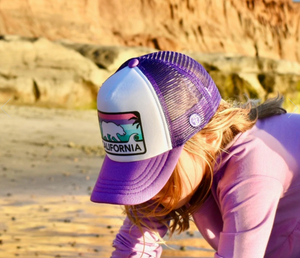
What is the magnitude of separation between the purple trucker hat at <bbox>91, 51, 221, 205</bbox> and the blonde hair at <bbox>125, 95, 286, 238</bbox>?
0.06 meters

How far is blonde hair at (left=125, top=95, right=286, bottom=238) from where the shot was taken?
4.70 feet

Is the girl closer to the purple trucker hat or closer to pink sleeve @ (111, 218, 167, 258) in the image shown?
the purple trucker hat

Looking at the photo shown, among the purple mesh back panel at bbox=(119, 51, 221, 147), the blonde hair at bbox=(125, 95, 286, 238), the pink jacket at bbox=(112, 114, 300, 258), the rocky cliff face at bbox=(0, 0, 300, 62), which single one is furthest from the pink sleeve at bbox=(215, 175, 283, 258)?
the rocky cliff face at bbox=(0, 0, 300, 62)

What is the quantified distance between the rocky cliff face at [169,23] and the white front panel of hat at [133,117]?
1411 centimetres

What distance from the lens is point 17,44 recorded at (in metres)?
9.74

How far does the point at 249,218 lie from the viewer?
134cm

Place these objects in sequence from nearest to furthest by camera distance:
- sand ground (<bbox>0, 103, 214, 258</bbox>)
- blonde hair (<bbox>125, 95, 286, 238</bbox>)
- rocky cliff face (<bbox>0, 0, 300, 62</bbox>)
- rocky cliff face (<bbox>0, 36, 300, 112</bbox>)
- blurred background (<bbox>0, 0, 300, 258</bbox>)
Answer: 1. blonde hair (<bbox>125, 95, 286, 238</bbox>)
2. sand ground (<bbox>0, 103, 214, 258</bbox>)
3. blurred background (<bbox>0, 0, 300, 258</bbox>)
4. rocky cliff face (<bbox>0, 36, 300, 112</bbox>)
5. rocky cliff face (<bbox>0, 0, 300, 62</bbox>)

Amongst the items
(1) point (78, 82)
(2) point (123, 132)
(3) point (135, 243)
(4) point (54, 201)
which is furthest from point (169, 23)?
(2) point (123, 132)

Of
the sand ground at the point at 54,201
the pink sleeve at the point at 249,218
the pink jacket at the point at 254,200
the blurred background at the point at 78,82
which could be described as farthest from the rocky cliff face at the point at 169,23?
the pink sleeve at the point at 249,218

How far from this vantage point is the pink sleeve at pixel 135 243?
175 cm

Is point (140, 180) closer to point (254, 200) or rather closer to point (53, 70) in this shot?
point (254, 200)

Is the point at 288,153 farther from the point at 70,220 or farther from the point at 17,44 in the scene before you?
the point at 17,44

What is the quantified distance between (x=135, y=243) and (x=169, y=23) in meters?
19.4

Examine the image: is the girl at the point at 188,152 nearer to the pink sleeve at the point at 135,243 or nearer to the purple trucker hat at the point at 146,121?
the purple trucker hat at the point at 146,121
